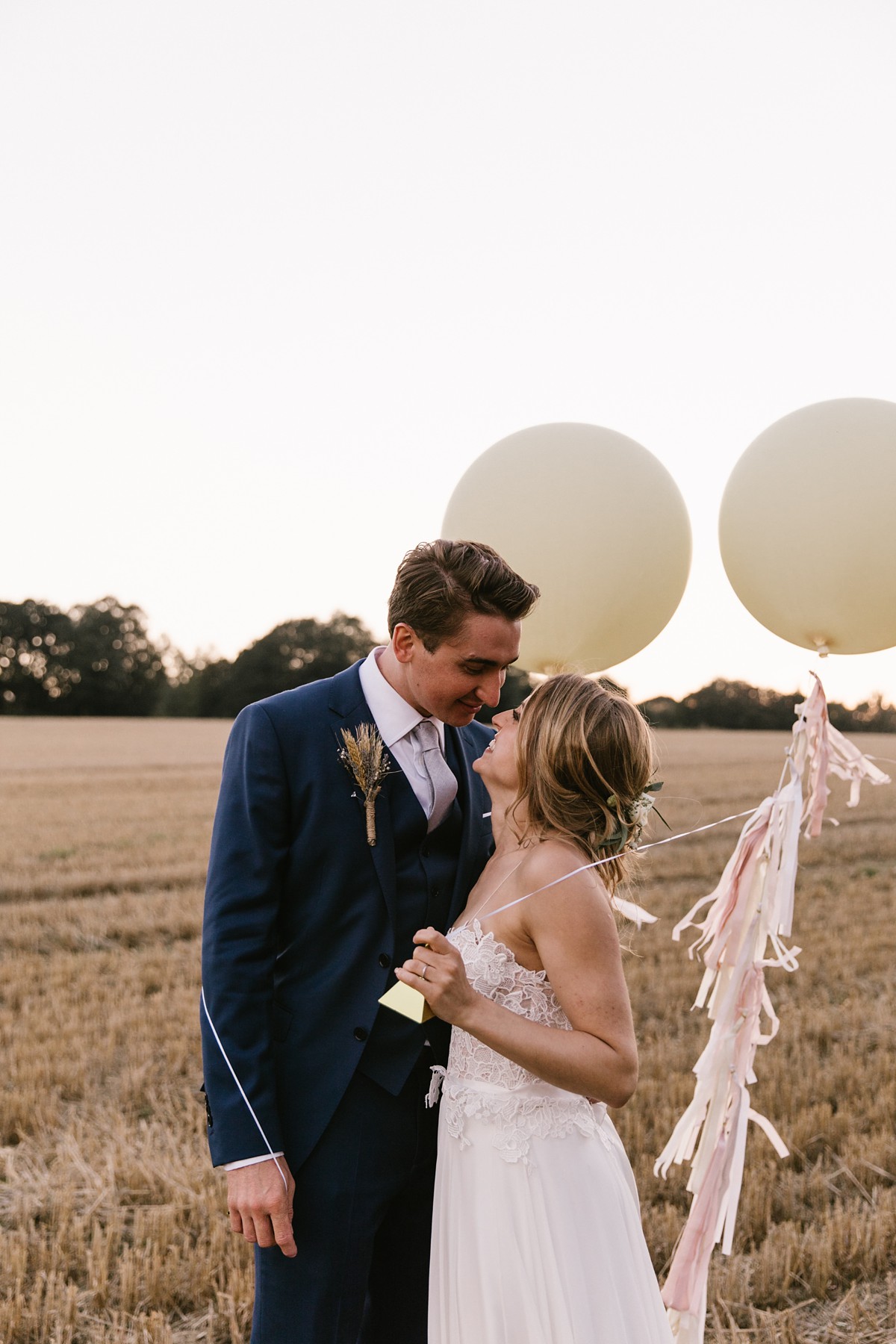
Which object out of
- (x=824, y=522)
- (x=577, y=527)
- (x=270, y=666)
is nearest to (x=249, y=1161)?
(x=577, y=527)

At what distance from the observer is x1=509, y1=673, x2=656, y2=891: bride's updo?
7.79 feet

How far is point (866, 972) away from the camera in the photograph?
26.8 feet

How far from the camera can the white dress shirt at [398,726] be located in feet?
8.44

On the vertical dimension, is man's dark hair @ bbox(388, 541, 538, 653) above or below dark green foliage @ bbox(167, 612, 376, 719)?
below

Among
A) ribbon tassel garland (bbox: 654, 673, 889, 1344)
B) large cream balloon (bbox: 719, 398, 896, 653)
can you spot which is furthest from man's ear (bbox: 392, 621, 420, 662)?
large cream balloon (bbox: 719, 398, 896, 653)

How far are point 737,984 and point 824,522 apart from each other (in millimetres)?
1533

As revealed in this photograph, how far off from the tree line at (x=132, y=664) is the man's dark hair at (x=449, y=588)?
1766 inches

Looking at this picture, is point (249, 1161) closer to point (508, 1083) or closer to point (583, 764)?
point (508, 1083)

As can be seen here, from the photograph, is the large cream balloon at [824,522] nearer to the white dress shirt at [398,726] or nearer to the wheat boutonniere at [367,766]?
the white dress shirt at [398,726]

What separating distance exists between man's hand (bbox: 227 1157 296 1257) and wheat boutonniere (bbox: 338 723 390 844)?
0.78 meters

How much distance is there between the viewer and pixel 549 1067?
7.07 feet

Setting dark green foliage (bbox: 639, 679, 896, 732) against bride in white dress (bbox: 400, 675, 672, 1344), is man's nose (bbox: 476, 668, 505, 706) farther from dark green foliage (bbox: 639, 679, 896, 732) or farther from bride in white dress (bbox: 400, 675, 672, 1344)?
dark green foliage (bbox: 639, 679, 896, 732)

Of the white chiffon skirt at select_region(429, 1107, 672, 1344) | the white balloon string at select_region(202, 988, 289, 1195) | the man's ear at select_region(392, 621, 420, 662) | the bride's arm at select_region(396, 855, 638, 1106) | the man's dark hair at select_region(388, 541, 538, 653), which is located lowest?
the white chiffon skirt at select_region(429, 1107, 672, 1344)

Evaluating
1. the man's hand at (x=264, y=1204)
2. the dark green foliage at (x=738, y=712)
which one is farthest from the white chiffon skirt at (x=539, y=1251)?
the dark green foliage at (x=738, y=712)
